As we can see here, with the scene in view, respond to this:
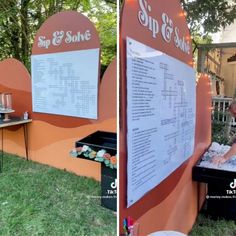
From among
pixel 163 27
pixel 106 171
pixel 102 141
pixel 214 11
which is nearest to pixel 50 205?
pixel 106 171

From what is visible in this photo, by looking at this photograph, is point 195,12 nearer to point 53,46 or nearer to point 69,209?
point 53,46

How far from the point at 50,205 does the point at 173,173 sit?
105 centimetres

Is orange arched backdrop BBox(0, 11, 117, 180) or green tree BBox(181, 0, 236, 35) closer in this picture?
green tree BBox(181, 0, 236, 35)

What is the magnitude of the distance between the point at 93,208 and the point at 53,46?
1302mm

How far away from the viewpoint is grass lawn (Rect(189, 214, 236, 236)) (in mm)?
1925

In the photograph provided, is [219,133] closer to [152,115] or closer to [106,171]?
[106,171]

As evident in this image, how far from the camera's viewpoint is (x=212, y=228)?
6.54ft

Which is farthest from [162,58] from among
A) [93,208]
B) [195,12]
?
[93,208]

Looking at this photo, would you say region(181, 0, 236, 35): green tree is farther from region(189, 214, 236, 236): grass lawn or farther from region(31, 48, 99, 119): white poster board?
region(189, 214, 236, 236): grass lawn

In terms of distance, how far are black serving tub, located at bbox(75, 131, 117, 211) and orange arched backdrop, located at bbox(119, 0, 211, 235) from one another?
44 cm

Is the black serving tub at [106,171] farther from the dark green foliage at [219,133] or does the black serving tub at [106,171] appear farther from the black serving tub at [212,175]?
the dark green foliage at [219,133]

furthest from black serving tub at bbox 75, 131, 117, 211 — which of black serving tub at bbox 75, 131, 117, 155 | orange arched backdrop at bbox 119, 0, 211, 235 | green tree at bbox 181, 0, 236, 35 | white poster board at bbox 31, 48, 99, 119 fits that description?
green tree at bbox 181, 0, 236, 35

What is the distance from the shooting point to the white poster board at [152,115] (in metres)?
0.87

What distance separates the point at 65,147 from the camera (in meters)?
2.15
